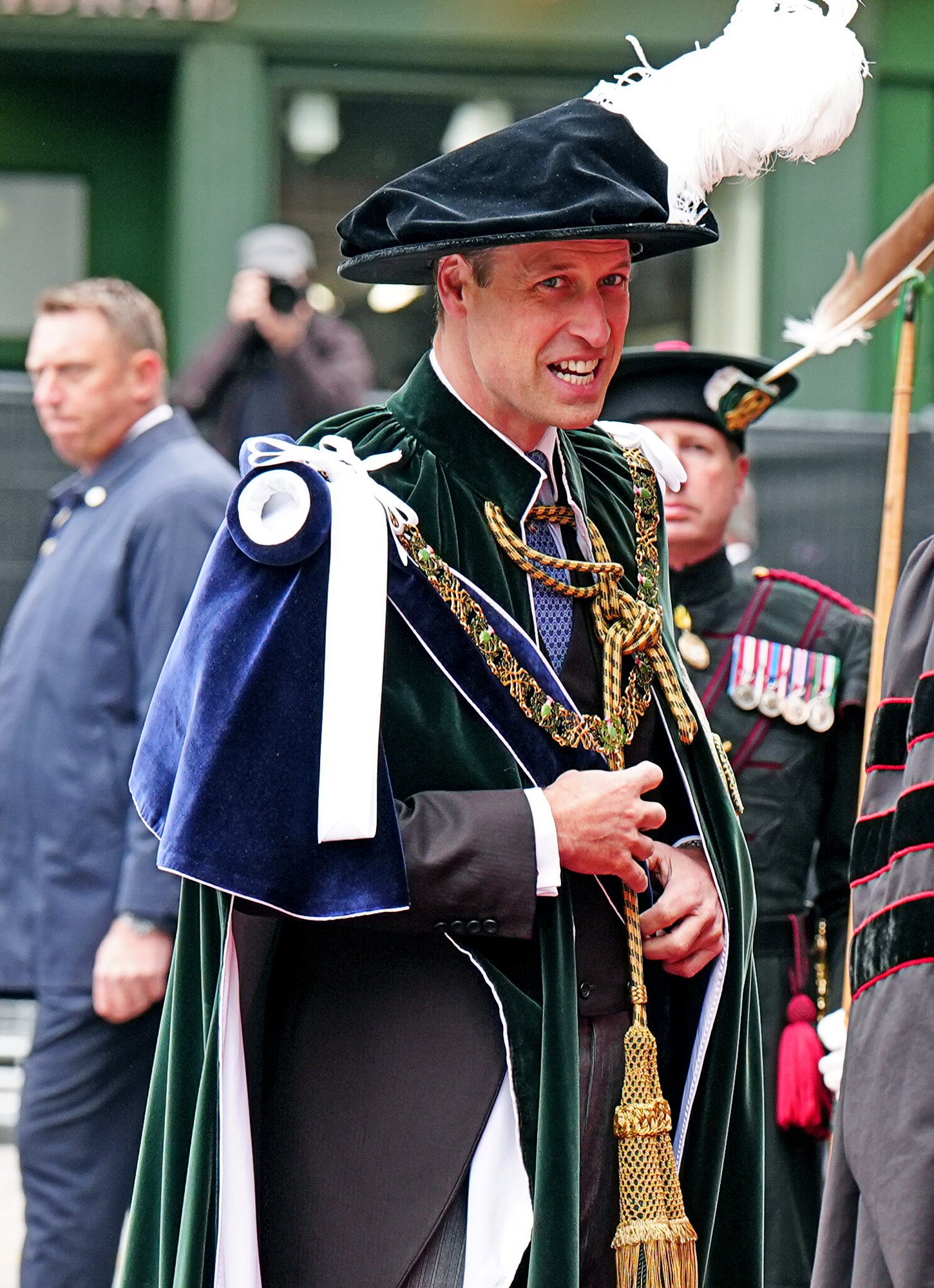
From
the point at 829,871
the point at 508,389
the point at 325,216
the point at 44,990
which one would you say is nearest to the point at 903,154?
the point at 325,216

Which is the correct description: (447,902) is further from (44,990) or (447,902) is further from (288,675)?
(44,990)

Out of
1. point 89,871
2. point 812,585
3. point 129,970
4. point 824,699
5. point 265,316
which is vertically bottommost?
point 129,970

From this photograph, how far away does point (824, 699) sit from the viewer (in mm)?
4094

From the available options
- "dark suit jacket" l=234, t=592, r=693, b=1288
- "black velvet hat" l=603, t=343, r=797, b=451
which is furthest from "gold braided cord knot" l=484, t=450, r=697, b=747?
"black velvet hat" l=603, t=343, r=797, b=451

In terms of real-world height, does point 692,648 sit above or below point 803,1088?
above

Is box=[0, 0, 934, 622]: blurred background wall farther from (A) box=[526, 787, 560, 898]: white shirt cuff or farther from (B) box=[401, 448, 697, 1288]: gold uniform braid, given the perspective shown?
(A) box=[526, 787, 560, 898]: white shirt cuff

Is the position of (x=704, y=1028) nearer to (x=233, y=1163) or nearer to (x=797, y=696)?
(x=233, y=1163)

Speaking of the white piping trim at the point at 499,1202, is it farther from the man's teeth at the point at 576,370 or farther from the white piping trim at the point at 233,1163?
the man's teeth at the point at 576,370

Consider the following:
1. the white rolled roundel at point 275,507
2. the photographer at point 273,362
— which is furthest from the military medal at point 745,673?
the photographer at point 273,362

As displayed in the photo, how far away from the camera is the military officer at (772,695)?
399 centimetres

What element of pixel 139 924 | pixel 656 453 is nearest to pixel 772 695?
pixel 656 453

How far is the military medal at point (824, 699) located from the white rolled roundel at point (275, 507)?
5.94 ft

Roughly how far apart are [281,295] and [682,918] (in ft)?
12.2

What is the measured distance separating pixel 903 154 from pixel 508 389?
616 cm
